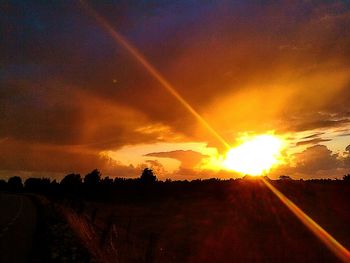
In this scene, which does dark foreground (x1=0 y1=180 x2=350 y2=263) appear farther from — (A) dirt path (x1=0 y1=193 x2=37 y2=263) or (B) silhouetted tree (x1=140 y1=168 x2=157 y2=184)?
(B) silhouetted tree (x1=140 y1=168 x2=157 y2=184)

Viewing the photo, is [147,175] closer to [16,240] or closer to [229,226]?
[229,226]

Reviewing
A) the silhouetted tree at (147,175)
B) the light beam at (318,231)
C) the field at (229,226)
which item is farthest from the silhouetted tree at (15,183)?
the light beam at (318,231)

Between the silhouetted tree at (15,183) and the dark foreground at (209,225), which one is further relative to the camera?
the silhouetted tree at (15,183)

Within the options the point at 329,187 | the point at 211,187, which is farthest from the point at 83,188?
the point at 329,187

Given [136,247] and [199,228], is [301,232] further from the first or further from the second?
[136,247]

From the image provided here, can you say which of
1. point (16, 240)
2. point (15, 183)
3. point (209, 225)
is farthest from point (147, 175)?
point (16, 240)

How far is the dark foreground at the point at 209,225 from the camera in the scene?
23781 millimetres

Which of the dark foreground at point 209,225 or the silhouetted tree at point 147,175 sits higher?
the silhouetted tree at point 147,175

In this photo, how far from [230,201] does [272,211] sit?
12542 millimetres

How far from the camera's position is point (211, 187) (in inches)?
3339

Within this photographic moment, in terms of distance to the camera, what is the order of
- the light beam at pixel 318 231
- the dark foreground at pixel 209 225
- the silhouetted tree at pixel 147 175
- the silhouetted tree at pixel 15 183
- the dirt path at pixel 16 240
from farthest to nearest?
the silhouetted tree at pixel 15 183, the silhouetted tree at pixel 147 175, the light beam at pixel 318 231, the dark foreground at pixel 209 225, the dirt path at pixel 16 240

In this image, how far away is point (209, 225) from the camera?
45469mm

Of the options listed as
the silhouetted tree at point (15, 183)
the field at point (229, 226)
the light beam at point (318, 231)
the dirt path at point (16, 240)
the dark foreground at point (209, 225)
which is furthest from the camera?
the silhouetted tree at point (15, 183)

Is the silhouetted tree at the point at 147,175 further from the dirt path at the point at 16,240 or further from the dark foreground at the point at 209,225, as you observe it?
the dirt path at the point at 16,240
